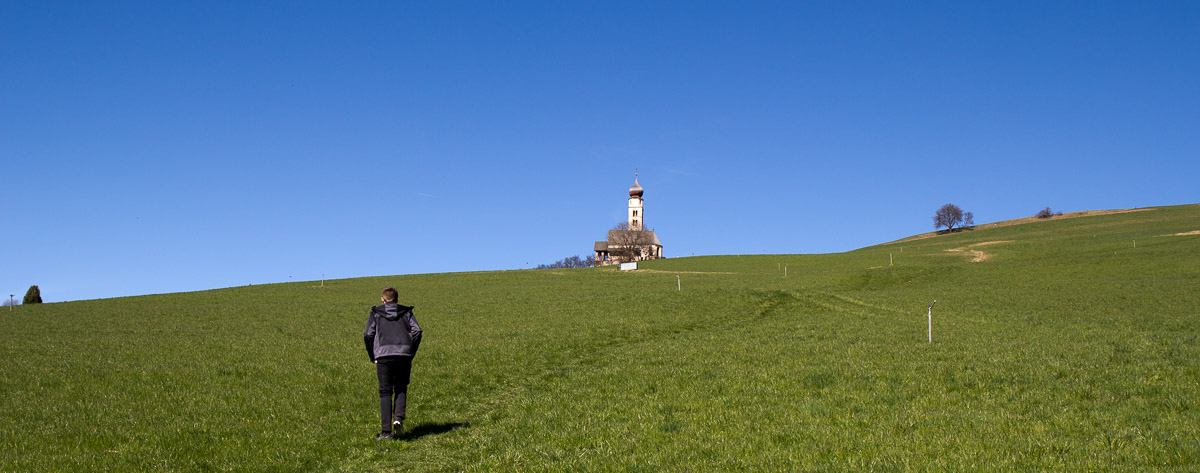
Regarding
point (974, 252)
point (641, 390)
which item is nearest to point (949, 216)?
point (974, 252)

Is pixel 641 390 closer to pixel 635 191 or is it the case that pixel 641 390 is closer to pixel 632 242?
pixel 632 242

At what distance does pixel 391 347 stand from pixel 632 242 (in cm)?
12961

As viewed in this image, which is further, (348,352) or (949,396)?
(348,352)

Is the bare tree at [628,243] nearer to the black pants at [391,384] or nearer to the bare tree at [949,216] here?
the bare tree at [949,216]

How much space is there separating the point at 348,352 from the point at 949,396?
19.1 m

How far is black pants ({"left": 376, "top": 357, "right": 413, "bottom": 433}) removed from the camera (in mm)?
12625

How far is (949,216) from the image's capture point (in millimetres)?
146250

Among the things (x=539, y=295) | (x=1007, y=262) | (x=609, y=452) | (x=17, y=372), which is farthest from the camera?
(x=1007, y=262)

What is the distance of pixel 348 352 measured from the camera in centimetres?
2511

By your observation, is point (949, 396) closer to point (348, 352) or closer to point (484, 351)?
point (484, 351)

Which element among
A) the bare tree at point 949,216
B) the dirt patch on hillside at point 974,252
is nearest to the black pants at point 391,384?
the dirt patch on hillside at point 974,252

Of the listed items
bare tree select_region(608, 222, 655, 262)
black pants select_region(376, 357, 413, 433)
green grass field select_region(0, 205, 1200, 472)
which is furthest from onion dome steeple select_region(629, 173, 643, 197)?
black pants select_region(376, 357, 413, 433)

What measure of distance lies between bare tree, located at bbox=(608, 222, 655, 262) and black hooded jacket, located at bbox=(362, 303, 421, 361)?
377 ft

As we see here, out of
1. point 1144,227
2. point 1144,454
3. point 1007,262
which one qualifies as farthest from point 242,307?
point 1144,227
